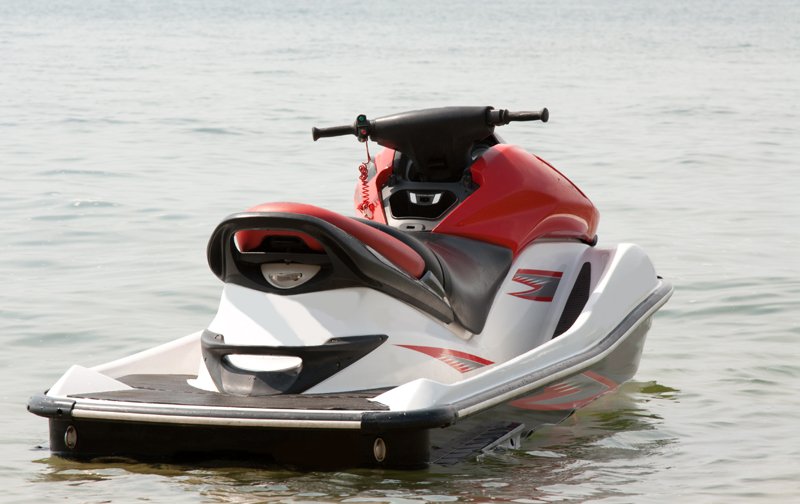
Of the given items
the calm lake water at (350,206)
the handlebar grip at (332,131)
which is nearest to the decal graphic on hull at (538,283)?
the calm lake water at (350,206)

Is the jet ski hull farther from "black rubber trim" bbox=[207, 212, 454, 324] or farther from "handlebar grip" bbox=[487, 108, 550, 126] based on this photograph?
"handlebar grip" bbox=[487, 108, 550, 126]

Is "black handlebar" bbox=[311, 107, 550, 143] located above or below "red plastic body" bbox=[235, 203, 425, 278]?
above

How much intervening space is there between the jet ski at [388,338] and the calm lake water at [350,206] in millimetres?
153

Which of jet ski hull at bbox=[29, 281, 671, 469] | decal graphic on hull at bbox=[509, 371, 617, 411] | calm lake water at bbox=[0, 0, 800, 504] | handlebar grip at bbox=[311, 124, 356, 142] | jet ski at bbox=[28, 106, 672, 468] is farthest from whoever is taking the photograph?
handlebar grip at bbox=[311, 124, 356, 142]

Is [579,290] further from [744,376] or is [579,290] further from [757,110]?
[757,110]

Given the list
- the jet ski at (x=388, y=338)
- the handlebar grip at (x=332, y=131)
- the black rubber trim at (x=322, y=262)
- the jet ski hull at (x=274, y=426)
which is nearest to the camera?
the jet ski hull at (x=274, y=426)

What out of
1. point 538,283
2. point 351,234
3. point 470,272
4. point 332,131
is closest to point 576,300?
point 538,283

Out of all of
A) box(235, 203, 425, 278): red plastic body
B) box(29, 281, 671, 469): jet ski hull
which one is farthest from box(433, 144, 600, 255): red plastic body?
box(29, 281, 671, 469): jet ski hull

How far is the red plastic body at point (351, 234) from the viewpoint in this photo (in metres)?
4.09

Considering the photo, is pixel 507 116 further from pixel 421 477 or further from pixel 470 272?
pixel 421 477

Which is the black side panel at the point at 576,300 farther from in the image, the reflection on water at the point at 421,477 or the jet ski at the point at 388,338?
the reflection on water at the point at 421,477

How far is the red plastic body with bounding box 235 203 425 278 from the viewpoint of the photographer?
4.09 metres

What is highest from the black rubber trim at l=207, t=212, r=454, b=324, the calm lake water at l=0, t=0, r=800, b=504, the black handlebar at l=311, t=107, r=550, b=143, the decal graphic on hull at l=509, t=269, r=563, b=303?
the black handlebar at l=311, t=107, r=550, b=143

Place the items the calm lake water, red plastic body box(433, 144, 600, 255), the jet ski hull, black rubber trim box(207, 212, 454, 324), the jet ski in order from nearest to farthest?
the jet ski hull < the jet ski < black rubber trim box(207, 212, 454, 324) < the calm lake water < red plastic body box(433, 144, 600, 255)
